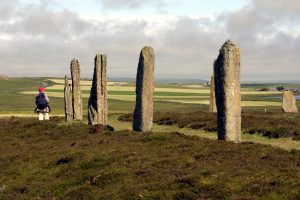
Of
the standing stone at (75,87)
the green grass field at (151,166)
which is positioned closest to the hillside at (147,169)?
the green grass field at (151,166)

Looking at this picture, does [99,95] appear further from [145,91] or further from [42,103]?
[42,103]

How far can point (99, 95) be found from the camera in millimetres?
37656

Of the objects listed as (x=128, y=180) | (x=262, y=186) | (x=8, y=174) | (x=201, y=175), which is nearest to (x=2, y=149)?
(x=8, y=174)

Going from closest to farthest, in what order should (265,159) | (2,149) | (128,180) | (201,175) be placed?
(201,175) → (128,180) → (265,159) → (2,149)

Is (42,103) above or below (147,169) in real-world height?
above

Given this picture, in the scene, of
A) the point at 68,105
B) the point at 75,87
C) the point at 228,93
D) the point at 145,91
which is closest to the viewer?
the point at 228,93

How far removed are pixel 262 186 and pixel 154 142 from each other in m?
11.3

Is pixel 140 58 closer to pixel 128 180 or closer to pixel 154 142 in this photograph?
pixel 154 142

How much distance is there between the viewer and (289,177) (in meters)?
17.0

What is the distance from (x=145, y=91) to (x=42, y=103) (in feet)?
49.2

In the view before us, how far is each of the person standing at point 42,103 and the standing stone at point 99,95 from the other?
6345 mm

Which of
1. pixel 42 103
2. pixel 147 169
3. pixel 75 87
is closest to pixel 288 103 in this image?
pixel 75 87

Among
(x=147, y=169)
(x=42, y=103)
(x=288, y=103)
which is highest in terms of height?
(x=42, y=103)

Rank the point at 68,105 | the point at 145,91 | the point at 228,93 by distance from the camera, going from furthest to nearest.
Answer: the point at 68,105 → the point at 145,91 → the point at 228,93
